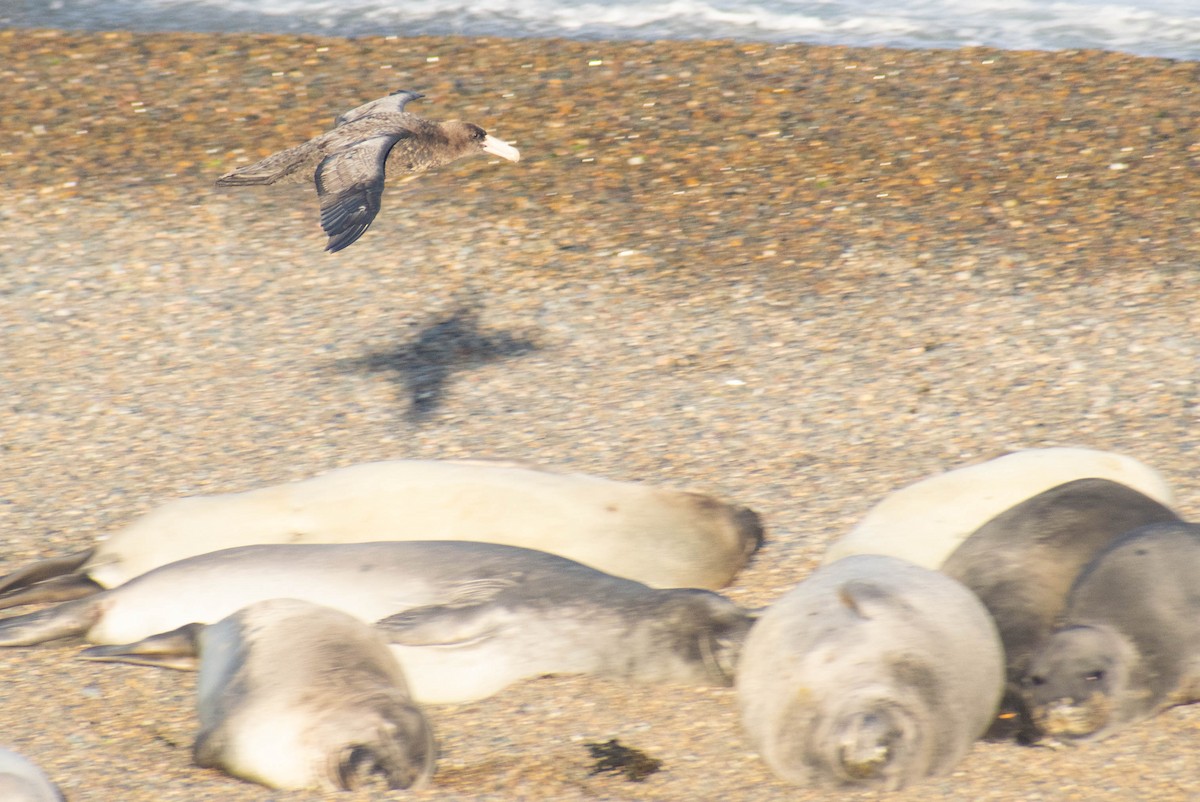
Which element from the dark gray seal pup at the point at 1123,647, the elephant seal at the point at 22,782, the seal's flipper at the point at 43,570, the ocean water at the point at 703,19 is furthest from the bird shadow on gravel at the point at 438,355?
the ocean water at the point at 703,19

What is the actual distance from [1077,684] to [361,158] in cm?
263

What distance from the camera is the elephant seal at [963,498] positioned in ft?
13.2

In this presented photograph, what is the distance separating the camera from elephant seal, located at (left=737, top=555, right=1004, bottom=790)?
3088 millimetres

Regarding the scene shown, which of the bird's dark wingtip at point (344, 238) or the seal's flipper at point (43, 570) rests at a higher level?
the bird's dark wingtip at point (344, 238)

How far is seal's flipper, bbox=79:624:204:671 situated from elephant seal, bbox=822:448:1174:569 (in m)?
1.76

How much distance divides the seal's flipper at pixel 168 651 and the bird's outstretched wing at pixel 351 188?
1.12 m

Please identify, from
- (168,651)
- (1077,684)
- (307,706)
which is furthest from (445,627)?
(1077,684)

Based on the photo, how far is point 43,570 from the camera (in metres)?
4.21

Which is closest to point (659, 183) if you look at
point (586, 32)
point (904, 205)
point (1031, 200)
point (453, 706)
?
point (904, 205)

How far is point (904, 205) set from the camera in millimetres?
7074

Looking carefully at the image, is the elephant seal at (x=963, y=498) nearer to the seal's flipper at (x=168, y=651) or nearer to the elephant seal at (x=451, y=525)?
the elephant seal at (x=451, y=525)

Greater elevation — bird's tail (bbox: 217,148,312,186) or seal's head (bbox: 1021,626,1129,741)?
bird's tail (bbox: 217,148,312,186)

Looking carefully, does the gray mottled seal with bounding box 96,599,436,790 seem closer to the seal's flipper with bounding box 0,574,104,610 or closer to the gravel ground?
the gravel ground

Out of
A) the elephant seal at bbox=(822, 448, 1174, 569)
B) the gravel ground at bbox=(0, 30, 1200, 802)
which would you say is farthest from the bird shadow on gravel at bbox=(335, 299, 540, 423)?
the elephant seal at bbox=(822, 448, 1174, 569)
